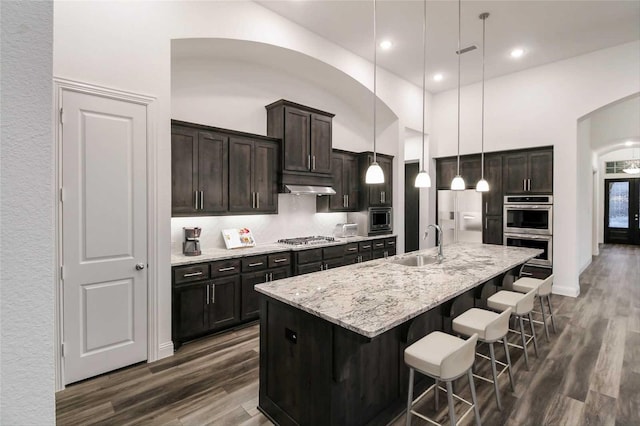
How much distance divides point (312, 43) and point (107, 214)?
135 inches

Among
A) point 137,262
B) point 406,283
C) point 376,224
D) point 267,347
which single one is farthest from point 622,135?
point 137,262

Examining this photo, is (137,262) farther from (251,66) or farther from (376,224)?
(376,224)

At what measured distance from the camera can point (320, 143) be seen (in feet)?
16.4

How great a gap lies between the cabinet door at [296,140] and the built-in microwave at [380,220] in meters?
1.61

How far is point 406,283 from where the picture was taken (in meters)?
2.50

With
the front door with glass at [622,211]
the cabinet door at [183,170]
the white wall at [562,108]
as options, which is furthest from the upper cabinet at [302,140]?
the front door with glass at [622,211]

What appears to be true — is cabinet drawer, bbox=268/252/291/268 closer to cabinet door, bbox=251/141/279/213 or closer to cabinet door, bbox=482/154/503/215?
cabinet door, bbox=251/141/279/213

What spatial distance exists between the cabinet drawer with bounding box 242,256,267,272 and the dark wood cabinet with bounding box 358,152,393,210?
7.82ft

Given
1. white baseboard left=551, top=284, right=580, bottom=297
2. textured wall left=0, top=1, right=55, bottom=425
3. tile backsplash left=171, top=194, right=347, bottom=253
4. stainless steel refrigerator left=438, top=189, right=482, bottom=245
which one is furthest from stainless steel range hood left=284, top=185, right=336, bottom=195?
white baseboard left=551, top=284, right=580, bottom=297

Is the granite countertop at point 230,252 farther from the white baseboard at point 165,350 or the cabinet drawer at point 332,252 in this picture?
the white baseboard at point 165,350

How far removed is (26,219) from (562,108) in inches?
267

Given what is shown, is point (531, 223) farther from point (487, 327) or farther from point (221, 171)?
point (221, 171)

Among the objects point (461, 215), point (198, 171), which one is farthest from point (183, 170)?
point (461, 215)

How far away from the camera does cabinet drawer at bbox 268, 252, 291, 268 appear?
414 centimetres
